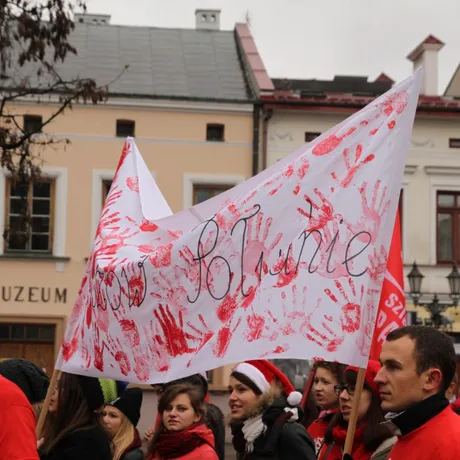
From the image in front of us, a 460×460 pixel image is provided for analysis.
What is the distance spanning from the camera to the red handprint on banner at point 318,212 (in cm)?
527

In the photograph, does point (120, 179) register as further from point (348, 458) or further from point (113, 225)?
point (348, 458)

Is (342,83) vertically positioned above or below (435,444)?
above

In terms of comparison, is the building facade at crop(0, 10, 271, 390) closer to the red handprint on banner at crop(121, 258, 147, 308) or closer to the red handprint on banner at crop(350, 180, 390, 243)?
the red handprint on banner at crop(121, 258, 147, 308)

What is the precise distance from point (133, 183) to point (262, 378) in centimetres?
148

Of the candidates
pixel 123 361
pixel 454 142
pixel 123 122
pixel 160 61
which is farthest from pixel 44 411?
pixel 160 61

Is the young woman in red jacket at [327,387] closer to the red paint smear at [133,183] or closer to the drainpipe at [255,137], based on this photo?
the red paint smear at [133,183]

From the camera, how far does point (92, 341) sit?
5.92m

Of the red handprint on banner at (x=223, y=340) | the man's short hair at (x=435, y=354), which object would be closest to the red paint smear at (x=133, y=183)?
the red handprint on banner at (x=223, y=340)

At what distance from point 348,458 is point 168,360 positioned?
1.21 m

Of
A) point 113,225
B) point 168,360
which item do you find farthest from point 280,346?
point 113,225

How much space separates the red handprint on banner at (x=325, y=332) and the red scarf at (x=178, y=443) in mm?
1431

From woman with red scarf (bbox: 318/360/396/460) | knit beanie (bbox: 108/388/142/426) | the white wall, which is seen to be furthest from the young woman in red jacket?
the white wall

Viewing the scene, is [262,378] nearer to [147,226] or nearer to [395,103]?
[147,226]

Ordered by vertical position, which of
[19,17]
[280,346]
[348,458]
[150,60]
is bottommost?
[348,458]
